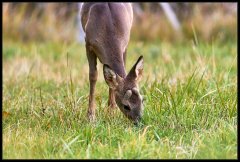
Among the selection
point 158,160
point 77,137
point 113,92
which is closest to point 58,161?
point 77,137

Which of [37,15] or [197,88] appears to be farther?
[37,15]

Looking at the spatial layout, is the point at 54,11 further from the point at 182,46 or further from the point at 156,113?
the point at 156,113

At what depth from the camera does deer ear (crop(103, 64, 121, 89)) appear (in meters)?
6.27

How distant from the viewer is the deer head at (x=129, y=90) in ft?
19.9

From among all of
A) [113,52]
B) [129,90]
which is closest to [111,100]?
[113,52]

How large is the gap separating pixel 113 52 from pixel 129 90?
1.92ft

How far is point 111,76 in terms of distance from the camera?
20.6ft

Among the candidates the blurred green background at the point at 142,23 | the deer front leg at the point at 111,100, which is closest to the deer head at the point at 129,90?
the deer front leg at the point at 111,100

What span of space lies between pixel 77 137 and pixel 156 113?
99 centimetres

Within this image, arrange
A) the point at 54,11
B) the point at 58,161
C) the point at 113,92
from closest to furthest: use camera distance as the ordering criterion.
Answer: the point at 58,161 → the point at 113,92 → the point at 54,11

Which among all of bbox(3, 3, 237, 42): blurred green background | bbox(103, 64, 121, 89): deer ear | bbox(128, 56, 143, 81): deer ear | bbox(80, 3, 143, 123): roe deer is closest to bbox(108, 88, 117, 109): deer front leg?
bbox(80, 3, 143, 123): roe deer

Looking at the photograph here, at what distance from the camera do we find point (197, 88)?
666 centimetres

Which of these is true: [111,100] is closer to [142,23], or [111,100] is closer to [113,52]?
[113,52]

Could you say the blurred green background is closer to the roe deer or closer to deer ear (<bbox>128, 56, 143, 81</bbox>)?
the roe deer
